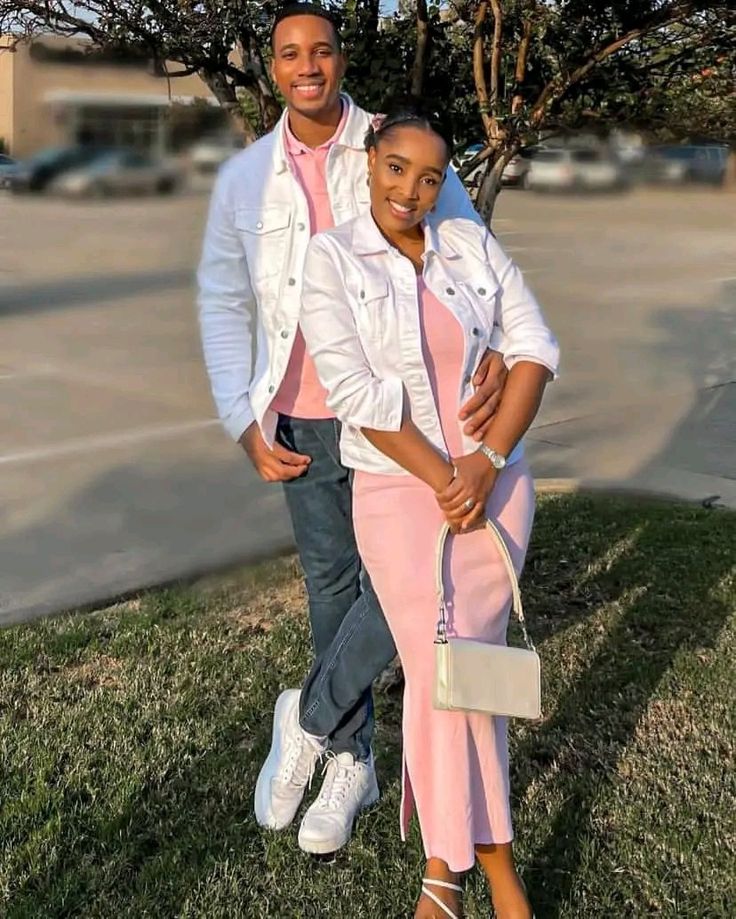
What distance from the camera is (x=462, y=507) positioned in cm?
239

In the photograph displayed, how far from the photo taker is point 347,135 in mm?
2666

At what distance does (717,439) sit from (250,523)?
10.9 ft

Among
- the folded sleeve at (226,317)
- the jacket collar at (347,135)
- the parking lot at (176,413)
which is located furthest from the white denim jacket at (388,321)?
the parking lot at (176,413)

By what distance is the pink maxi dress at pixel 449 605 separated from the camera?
2.44 meters

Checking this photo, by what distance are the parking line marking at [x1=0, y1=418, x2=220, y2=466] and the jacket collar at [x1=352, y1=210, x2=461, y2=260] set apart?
4.55 meters

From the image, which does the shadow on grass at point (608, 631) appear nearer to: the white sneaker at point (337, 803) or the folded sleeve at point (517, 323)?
the white sneaker at point (337, 803)

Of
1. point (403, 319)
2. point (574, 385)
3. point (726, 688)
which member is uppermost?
point (403, 319)

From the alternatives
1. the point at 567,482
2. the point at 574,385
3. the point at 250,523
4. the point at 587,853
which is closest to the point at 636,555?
the point at 567,482

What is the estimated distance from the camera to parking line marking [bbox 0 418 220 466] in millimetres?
6676

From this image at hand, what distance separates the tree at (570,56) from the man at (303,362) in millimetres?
1342

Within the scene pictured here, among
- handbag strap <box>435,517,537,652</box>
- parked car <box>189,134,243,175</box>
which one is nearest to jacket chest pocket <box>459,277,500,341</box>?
handbag strap <box>435,517,537,652</box>

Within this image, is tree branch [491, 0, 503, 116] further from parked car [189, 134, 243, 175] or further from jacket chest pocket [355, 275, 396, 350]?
jacket chest pocket [355, 275, 396, 350]

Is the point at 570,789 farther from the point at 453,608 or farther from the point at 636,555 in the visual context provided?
the point at 636,555

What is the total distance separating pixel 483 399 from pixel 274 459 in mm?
599
